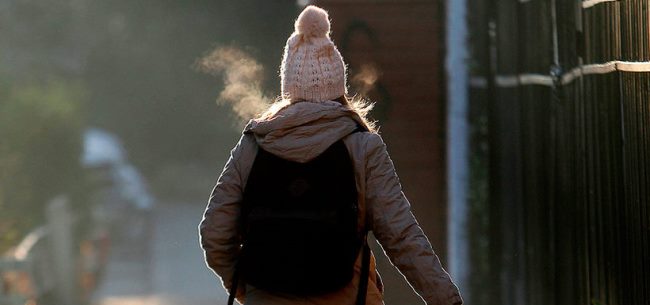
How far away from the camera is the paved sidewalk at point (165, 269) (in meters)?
16.2

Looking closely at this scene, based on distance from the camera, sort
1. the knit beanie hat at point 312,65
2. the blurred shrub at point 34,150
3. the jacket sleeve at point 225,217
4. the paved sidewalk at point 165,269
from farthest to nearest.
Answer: the paved sidewalk at point 165,269, the blurred shrub at point 34,150, the knit beanie hat at point 312,65, the jacket sleeve at point 225,217

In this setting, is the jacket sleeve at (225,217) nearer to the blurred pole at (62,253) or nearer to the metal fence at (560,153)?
the metal fence at (560,153)

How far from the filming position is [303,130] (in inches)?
180

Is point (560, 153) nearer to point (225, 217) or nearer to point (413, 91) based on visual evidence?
point (225, 217)

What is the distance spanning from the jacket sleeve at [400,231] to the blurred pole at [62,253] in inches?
400

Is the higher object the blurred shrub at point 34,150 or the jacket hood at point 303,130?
the blurred shrub at point 34,150

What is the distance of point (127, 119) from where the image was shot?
19297 mm

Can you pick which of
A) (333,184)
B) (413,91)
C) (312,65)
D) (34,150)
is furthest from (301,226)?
(34,150)

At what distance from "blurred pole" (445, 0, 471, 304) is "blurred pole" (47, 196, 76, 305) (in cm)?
515

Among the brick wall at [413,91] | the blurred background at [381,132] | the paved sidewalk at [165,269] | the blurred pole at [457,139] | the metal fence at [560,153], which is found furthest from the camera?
the paved sidewalk at [165,269]

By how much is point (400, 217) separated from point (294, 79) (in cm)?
55

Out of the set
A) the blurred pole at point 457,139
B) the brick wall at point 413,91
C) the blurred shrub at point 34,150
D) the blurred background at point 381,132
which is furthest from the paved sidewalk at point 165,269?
the blurred pole at point 457,139

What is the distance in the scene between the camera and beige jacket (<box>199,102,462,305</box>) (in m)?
4.54

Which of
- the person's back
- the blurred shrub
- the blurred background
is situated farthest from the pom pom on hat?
the blurred shrub
